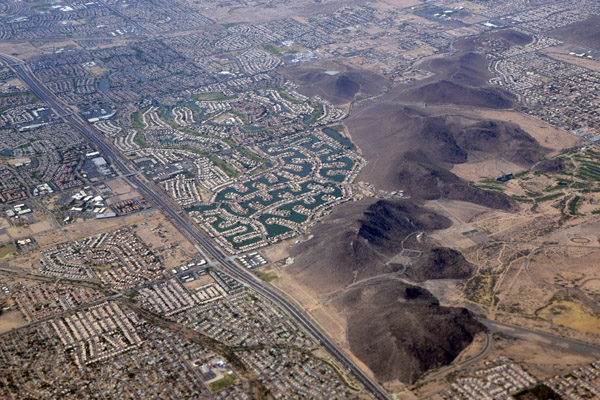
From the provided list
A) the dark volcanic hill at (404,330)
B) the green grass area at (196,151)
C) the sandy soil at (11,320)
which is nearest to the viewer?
the dark volcanic hill at (404,330)

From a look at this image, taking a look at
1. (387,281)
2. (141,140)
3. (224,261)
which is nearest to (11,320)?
(224,261)

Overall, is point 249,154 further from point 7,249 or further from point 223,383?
point 223,383

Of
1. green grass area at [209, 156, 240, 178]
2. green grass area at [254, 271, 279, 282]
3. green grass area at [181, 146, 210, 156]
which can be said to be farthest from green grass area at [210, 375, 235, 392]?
green grass area at [181, 146, 210, 156]

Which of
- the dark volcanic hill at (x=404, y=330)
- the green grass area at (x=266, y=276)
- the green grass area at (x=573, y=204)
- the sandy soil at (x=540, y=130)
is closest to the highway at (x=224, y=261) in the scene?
the green grass area at (x=266, y=276)

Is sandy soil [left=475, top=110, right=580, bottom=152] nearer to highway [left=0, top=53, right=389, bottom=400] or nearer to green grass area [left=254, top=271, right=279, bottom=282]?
green grass area [left=254, top=271, right=279, bottom=282]

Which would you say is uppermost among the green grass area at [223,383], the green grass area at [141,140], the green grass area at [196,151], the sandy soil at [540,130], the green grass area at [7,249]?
the sandy soil at [540,130]

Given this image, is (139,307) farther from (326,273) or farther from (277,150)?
(277,150)

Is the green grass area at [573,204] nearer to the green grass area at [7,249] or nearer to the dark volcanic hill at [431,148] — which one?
the dark volcanic hill at [431,148]
